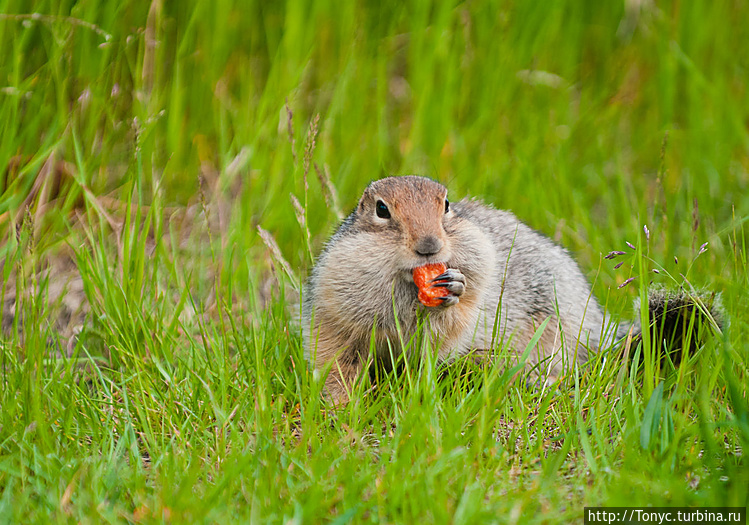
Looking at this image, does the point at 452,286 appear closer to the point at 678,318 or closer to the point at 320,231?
the point at 678,318

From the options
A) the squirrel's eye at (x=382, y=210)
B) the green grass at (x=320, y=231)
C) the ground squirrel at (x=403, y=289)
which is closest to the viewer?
the green grass at (x=320, y=231)

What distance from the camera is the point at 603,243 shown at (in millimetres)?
4414

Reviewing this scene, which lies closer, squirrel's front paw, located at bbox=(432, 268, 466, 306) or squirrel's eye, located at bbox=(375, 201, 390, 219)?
squirrel's front paw, located at bbox=(432, 268, 466, 306)

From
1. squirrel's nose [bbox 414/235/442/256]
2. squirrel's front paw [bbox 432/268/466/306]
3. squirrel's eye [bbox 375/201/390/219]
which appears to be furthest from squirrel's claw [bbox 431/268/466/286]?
squirrel's eye [bbox 375/201/390/219]

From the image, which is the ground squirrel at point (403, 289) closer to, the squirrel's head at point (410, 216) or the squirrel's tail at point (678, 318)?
the squirrel's head at point (410, 216)

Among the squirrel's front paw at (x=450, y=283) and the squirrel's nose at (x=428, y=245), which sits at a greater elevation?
the squirrel's nose at (x=428, y=245)

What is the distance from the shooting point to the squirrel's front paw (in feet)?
9.59

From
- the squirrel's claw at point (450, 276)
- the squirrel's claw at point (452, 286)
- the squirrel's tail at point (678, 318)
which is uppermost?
the squirrel's claw at point (450, 276)

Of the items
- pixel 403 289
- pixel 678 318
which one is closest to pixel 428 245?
pixel 403 289

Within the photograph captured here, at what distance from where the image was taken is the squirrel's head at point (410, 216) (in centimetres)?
290

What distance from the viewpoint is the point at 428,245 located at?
2859mm

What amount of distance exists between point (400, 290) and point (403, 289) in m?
0.01

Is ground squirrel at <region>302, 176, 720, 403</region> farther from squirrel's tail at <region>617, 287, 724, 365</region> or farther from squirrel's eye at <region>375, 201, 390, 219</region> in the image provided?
squirrel's tail at <region>617, 287, 724, 365</region>

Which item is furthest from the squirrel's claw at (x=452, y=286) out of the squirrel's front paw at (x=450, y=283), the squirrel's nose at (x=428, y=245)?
the squirrel's nose at (x=428, y=245)
